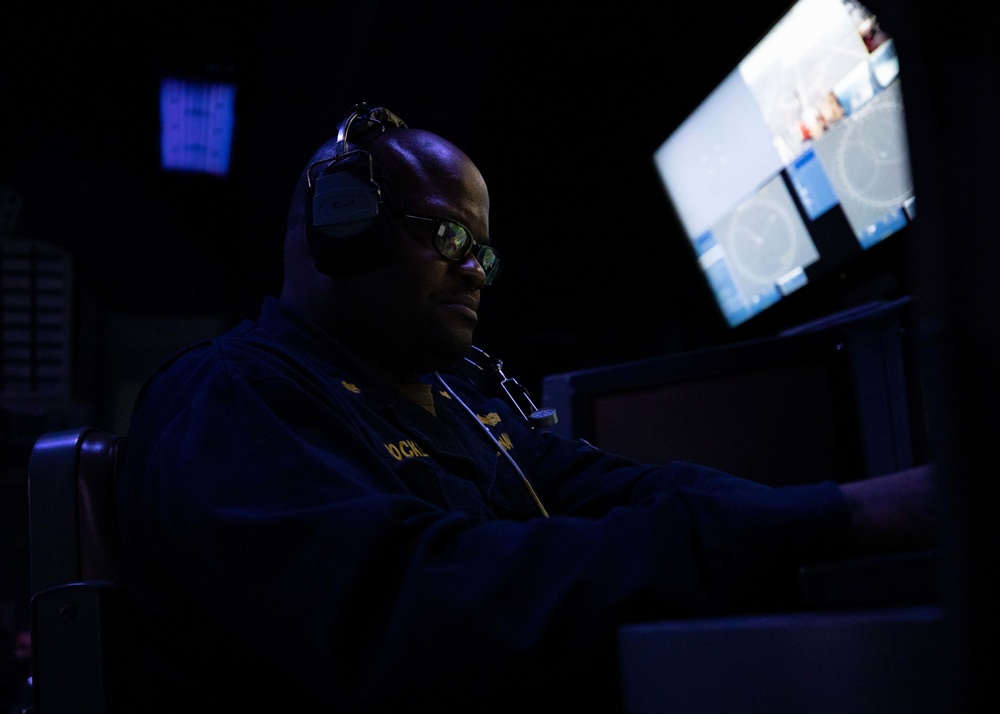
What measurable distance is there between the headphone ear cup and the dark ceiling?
1.47 metres

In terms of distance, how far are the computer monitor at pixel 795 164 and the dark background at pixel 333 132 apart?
0.36 ft

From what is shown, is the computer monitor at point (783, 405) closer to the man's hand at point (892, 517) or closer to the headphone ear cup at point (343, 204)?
the headphone ear cup at point (343, 204)

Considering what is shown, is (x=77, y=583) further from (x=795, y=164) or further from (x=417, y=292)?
(x=795, y=164)

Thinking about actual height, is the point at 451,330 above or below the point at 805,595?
above

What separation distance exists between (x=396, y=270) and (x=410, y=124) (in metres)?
1.64

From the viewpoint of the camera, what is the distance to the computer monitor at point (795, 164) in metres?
1.81

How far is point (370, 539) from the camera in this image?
0.56 meters

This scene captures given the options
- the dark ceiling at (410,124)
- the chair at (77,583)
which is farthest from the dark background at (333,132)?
the chair at (77,583)

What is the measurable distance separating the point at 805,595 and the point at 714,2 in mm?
2648

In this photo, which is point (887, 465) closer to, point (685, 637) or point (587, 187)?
point (685, 637)

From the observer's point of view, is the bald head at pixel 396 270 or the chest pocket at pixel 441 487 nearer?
the chest pocket at pixel 441 487

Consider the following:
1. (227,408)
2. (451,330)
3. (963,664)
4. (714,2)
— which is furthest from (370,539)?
(714,2)

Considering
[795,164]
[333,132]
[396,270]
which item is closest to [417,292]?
[396,270]

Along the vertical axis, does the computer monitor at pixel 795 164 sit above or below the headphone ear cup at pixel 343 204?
above
